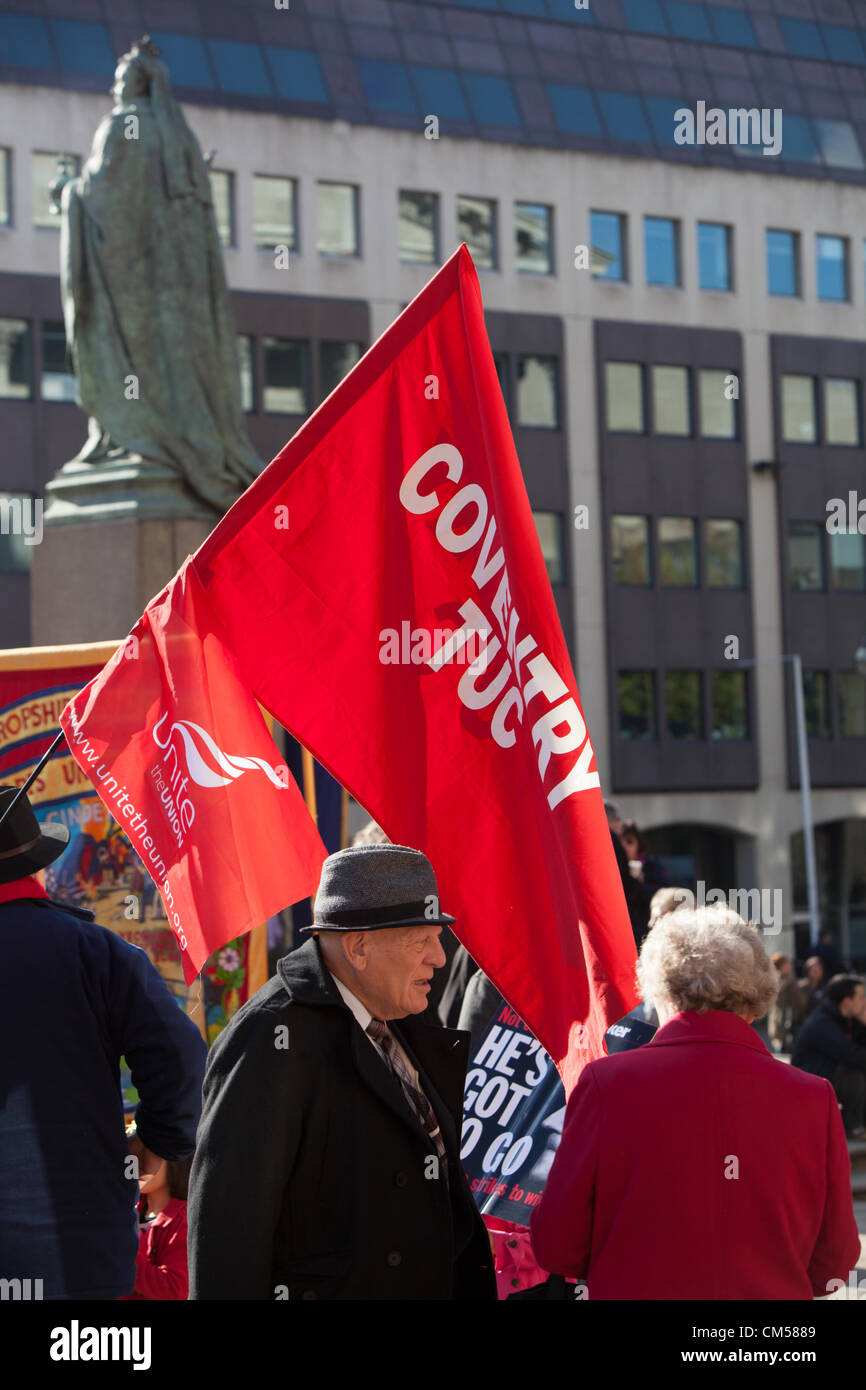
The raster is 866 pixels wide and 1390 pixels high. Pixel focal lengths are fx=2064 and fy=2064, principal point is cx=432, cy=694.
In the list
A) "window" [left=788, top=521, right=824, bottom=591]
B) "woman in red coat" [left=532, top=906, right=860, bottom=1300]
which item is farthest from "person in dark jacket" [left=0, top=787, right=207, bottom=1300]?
"window" [left=788, top=521, right=824, bottom=591]

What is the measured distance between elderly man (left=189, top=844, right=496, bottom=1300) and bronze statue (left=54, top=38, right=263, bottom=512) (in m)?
6.83

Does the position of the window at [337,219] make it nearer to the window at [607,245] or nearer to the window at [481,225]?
the window at [481,225]

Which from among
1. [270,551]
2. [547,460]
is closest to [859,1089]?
[270,551]

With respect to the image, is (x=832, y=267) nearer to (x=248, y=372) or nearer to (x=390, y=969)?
(x=248, y=372)

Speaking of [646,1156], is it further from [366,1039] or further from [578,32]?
[578,32]

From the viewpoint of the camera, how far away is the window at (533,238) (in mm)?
43094

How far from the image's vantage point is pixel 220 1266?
11.1 ft

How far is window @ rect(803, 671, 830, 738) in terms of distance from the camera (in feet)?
150

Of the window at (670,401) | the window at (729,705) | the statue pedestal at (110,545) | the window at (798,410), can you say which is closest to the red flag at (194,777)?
the statue pedestal at (110,545)

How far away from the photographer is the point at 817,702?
45.8 m

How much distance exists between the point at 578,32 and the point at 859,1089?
35.7 m

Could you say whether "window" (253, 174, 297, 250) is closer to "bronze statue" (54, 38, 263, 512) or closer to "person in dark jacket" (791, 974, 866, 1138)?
"person in dark jacket" (791, 974, 866, 1138)

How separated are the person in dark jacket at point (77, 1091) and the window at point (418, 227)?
3878 centimetres

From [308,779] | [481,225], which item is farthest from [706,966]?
[481,225]
